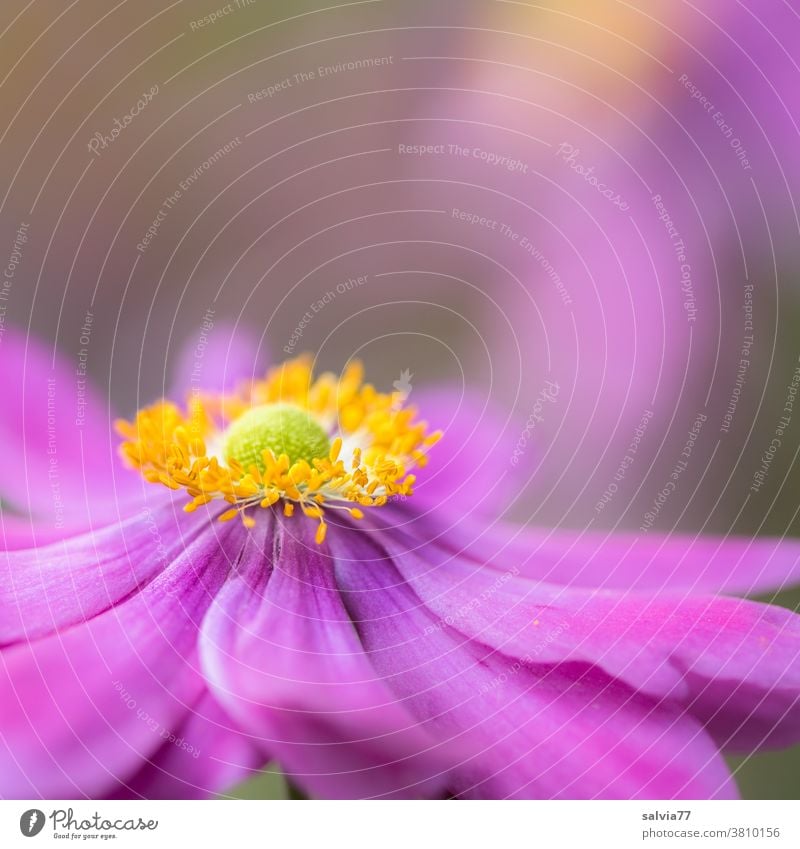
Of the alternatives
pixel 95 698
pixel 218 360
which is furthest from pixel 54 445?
pixel 95 698

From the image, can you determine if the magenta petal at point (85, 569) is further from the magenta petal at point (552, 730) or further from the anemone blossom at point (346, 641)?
the magenta petal at point (552, 730)

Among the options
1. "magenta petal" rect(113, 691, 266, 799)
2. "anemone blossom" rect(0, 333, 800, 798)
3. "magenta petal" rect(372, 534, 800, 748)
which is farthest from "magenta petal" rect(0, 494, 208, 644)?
"magenta petal" rect(372, 534, 800, 748)

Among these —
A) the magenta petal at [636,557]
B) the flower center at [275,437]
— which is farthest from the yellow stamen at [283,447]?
the magenta petal at [636,557]

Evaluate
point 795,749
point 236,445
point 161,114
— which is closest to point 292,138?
point 161,114

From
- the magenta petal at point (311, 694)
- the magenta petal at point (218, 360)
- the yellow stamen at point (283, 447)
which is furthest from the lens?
the magenta petal at point (218, 360)

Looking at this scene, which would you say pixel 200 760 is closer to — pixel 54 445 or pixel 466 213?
pixel 54 445

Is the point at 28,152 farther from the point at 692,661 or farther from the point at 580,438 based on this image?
the point at 692,661

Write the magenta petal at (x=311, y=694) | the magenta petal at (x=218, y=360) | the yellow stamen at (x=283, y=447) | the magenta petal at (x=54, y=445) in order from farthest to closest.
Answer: the magenta petal at (x=218, y=360) < the magenta petal at (x=54, y=445) < the yellow stamen at (x=283, y=447) < the magenta petal at (x=311, y=694)
